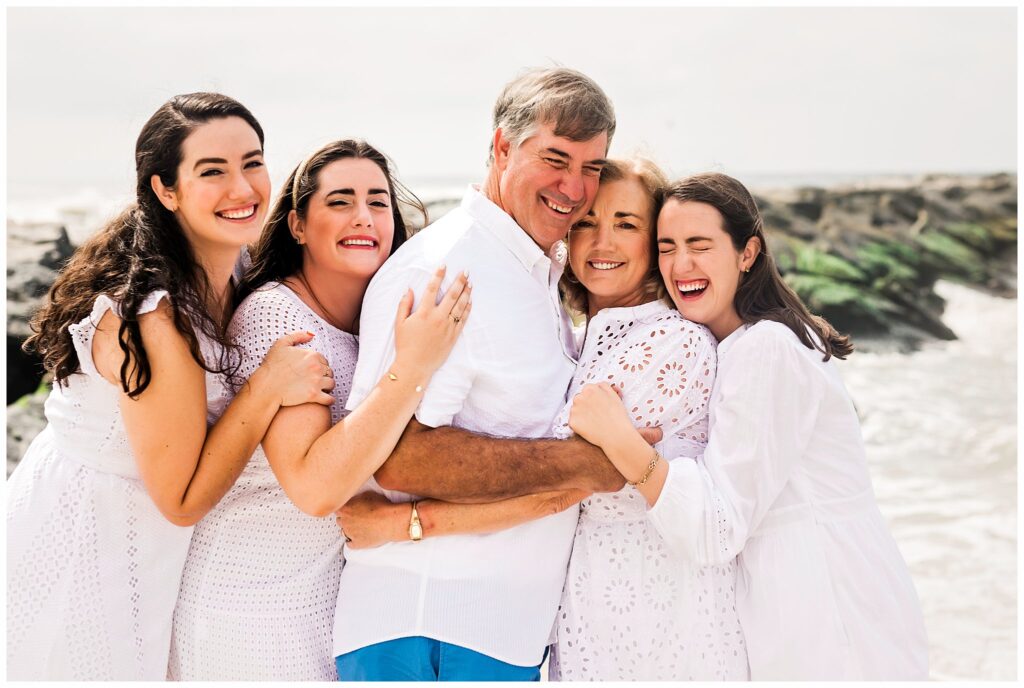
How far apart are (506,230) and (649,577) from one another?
1.28 meters

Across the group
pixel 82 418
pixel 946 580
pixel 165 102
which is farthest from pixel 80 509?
pixel 946 580

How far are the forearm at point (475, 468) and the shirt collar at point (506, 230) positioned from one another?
2.25 ft

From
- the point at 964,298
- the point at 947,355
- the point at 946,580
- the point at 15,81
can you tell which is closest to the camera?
the point at 946,580

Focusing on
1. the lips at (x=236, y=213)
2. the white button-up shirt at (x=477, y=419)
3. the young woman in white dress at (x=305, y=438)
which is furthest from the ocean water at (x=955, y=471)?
the white button-up shirt at (x=477, y=419)

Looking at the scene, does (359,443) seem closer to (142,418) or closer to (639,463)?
(142,418)

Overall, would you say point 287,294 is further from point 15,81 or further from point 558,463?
point 15,81

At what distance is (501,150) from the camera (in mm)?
3535

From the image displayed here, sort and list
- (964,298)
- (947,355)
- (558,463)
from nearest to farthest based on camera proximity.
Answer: (558,463) < (947,355) < (964,298)

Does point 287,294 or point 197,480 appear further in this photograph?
point 287,294

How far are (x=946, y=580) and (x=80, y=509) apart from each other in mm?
7358

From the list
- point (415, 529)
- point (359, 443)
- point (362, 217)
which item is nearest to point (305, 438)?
point (359, 443)

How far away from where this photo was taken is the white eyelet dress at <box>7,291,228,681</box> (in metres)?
3.20

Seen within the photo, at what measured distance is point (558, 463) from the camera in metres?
3.07

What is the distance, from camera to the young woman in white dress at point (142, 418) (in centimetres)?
307
